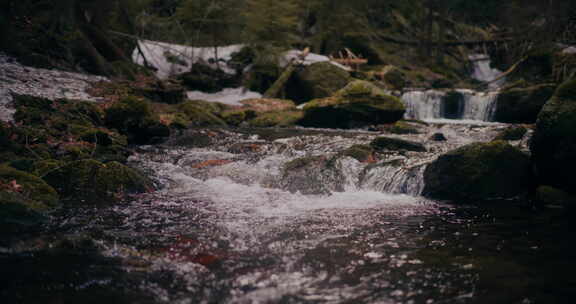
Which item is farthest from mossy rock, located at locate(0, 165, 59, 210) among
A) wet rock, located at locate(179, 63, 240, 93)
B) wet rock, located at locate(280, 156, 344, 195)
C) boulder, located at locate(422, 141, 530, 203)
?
wet rock, located at locate(179, 63, 240, 93)

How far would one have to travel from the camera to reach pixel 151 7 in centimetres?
2611

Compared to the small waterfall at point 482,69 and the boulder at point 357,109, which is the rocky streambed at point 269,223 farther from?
the small waterfall at point 482,69

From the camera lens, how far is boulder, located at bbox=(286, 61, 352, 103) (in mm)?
21531

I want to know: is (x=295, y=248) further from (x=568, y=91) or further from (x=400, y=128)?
(x=400, y=128)

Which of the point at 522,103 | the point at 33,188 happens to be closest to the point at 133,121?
the point at 33,188

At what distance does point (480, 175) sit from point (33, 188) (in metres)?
7.52

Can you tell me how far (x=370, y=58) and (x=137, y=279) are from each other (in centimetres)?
2760

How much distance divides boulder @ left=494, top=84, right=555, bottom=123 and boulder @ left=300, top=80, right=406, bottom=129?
4294 mm

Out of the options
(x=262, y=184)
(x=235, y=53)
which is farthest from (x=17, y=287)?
(x=235, y=53)

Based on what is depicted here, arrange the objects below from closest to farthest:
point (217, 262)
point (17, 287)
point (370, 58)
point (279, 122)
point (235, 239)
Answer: point (17, 287), point (217, 262), point (235, 239), point (279, 122), point (370, 58)

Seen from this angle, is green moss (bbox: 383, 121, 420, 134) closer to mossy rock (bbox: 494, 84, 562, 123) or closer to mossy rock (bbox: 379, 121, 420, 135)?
mossy rock (bbox: 379, 121, 420, 135)

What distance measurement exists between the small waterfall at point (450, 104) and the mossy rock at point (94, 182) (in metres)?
15.2

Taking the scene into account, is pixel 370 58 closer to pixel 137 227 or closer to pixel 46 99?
pixel 46 99

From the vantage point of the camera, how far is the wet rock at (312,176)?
8.68 metres
